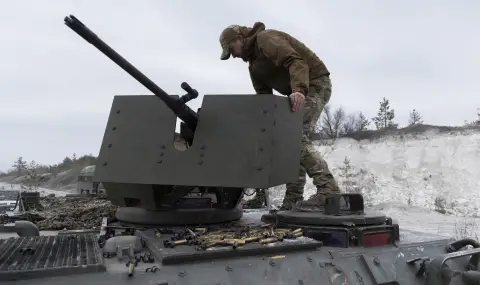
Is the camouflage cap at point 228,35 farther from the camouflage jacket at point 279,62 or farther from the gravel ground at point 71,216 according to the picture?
the gravel ground at point 71,216

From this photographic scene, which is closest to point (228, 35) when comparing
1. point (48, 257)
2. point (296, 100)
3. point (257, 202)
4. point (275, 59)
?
point (275, 59)

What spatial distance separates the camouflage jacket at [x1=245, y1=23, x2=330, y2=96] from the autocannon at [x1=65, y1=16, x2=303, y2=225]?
0.45m

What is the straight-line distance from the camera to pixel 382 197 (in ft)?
62.6

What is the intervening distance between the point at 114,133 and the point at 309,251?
2.00 metres

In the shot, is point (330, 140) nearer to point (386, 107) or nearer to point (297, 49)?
point (386, 107)

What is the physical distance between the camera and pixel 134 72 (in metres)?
4.12

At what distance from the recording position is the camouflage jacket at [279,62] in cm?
491

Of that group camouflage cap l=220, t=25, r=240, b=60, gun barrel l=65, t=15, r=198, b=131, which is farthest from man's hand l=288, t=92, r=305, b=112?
camouflage cap l=220, t=25, r=240, b=60

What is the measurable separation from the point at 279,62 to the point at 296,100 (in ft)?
2.03

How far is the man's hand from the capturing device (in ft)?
15.1

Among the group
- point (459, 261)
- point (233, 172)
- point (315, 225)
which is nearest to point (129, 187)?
point (233, 172)

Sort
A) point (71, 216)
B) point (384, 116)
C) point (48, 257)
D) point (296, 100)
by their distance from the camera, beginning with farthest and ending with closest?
point (384, 116)
point (71, 216)
point (296, 100)
point (48, 257)

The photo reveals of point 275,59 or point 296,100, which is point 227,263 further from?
point 275,59

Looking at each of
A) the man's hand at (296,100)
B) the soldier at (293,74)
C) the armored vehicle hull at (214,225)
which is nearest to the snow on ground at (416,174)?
the soldier at (293,74)
